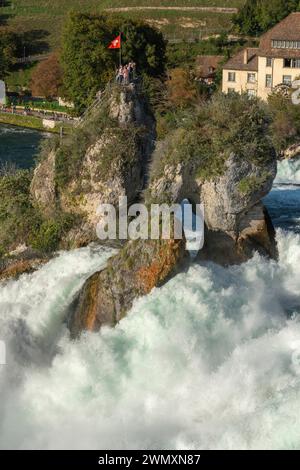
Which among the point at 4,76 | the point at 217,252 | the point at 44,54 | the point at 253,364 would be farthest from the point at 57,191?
the point at 44,54

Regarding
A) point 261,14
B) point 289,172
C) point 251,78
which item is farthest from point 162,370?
point 261,14

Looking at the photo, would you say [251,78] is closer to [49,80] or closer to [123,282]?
[49,80]

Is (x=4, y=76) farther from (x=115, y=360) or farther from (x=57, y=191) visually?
(x=115, y=360)

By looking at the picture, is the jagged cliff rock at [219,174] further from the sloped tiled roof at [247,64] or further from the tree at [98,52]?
the sloped tiled roof at [247,64]

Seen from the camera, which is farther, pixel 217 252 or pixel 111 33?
pixel 111 33

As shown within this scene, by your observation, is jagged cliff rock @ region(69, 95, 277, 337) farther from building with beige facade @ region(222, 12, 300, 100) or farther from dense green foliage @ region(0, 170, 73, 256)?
building with beige facade @ region(222, 12, 300, 100)
